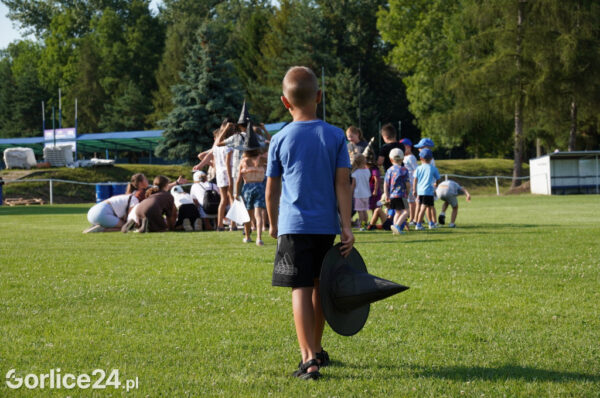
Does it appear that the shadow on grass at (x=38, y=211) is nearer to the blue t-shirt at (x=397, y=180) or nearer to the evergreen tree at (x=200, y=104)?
the blue t-shirt at (x=397, y=180)

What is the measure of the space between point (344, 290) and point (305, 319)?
0.31 meters

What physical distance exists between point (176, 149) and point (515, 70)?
71.7 feet

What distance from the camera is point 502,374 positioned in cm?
437

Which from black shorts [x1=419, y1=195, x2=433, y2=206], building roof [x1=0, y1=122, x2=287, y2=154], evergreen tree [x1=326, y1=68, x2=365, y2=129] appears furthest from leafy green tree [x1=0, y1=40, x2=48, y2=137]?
black shorts [x1=419, y1=195, x2=433, y2=206]

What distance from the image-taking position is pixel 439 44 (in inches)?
2303

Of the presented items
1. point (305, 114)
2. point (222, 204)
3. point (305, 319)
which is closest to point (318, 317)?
point (305, 319)

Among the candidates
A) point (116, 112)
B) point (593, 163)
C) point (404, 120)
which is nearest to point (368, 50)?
point (404, 120)

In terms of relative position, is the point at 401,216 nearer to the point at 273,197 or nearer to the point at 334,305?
the point at 273,197

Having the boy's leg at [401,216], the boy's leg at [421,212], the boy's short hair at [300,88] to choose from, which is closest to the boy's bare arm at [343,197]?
the boy's short hair at [300,88]

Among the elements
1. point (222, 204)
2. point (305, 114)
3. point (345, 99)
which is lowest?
point (222, 204)

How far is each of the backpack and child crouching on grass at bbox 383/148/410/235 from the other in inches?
172

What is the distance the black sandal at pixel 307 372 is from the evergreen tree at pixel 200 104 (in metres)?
44.0

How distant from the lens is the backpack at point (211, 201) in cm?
1714

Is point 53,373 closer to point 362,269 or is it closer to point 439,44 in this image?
point 362,269
